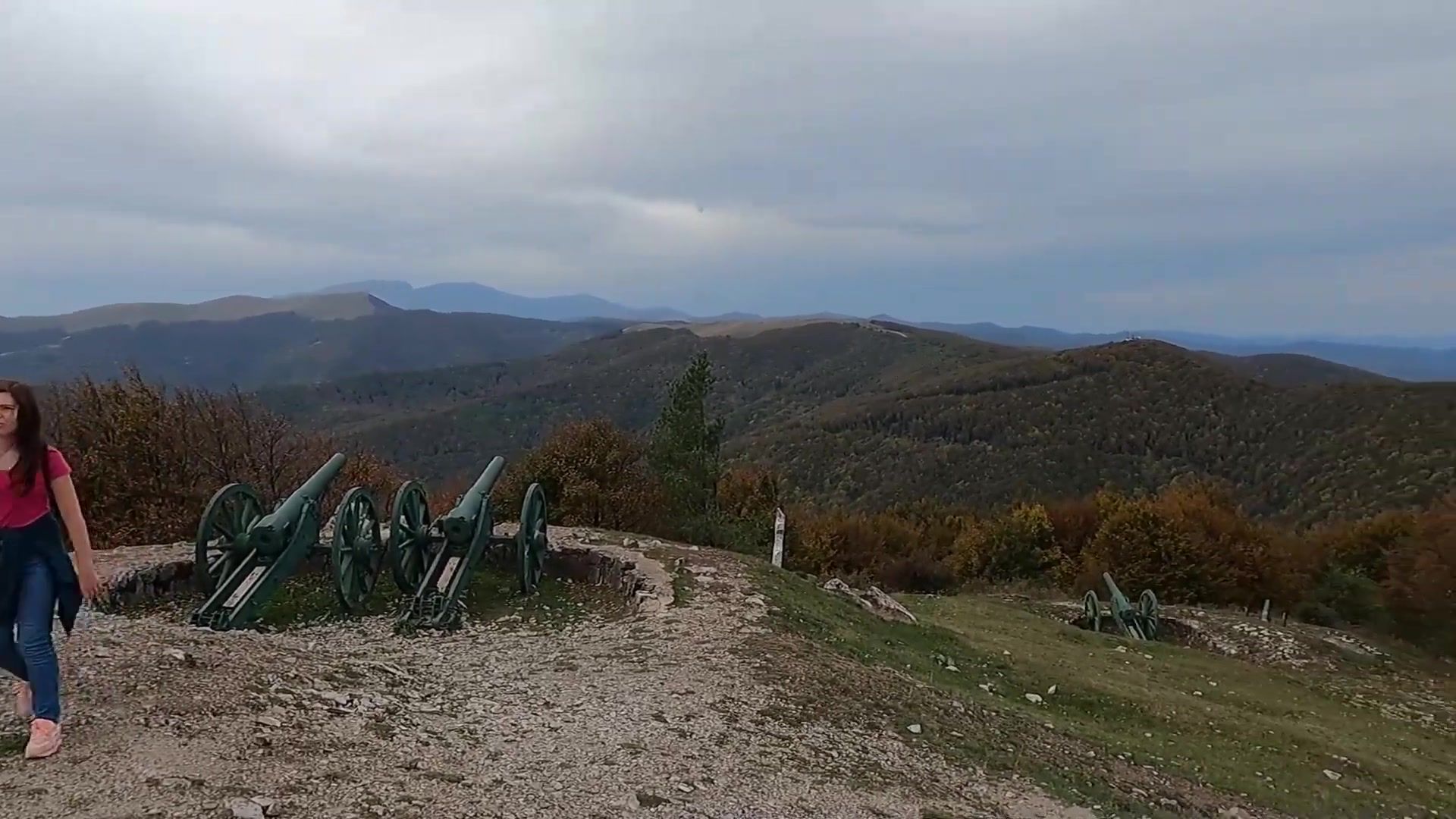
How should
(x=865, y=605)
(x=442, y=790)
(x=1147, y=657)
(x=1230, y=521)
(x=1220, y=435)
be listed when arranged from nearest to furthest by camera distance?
1. (x=442, y=790)
2. (x=865, y=605)
3. (x=1147, y=657)
4. (x=1230, y=521)
5. (x=1220, y=435)

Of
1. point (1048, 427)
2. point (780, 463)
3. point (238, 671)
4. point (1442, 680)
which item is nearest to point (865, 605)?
point (238, 671)

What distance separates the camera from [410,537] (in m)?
13.7

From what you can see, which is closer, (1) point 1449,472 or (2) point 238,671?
(2) point 238,671

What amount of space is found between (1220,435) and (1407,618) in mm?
51159

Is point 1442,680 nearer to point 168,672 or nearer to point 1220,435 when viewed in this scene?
point 168,672

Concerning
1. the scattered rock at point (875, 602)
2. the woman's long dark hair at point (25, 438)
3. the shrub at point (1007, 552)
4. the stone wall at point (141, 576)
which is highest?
the woman's long dark hair at point (25, 438)

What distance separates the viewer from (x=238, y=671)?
24.8 feet

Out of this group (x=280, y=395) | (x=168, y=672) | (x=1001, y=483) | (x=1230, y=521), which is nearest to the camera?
(x=168, y=672)

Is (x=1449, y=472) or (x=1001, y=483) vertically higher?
(x=1449, y=472)

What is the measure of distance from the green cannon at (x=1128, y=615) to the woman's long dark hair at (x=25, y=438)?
75.0 feet

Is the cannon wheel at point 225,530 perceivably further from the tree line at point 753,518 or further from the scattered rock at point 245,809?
the tree line at point 753,518

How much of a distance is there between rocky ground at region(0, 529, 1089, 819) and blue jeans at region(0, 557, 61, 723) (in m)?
0.40

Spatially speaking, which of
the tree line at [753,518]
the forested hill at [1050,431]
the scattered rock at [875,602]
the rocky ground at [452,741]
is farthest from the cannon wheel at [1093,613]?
the forested hill at [1050,431]

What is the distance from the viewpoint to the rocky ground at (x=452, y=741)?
569 centimetres
